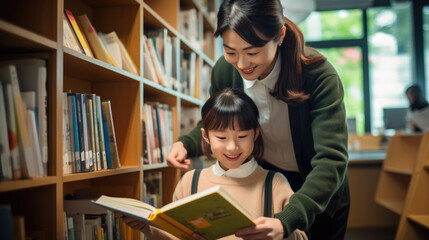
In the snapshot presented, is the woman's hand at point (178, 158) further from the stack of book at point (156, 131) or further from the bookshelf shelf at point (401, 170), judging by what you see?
the bookshelf shelf at point (401, 170)

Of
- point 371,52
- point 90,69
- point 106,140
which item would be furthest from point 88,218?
point 371,52

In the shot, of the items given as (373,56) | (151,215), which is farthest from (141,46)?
(373,56)

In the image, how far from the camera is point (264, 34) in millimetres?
1137

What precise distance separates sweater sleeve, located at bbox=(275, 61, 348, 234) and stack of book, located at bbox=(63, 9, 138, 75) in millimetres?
846

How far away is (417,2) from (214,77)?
209 inches

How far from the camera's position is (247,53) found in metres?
1.16

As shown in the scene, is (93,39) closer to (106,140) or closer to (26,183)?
(106,140)

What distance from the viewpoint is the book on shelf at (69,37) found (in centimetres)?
138

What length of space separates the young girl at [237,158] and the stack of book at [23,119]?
0.32m

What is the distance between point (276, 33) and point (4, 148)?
0.79 m

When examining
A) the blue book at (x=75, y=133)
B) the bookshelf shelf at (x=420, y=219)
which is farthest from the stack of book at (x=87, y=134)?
the bookshelf shelf at (x=420, y=219)

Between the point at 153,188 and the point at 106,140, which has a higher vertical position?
the point at 106,140

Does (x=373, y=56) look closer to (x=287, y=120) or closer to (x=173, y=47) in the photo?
(x=173, y=47)

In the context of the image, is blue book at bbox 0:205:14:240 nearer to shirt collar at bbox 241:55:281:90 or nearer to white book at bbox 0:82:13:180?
white book at bbox 0:82:13:180
